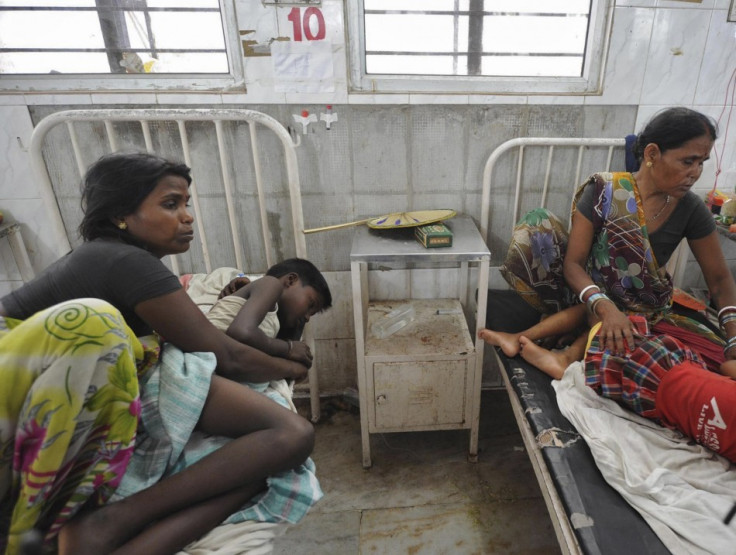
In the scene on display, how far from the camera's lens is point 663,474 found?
978 mm

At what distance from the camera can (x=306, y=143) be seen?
1786 mm

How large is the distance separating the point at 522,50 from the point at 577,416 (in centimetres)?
151

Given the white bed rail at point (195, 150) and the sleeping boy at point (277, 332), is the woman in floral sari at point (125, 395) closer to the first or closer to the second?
the sleeping boy at point (277, 332)

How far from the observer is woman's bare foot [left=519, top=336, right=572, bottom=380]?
141 centimetres

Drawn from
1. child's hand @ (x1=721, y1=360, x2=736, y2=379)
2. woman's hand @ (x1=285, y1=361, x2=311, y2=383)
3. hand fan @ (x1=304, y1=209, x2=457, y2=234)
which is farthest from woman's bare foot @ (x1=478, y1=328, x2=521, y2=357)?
woman's hand @ (x1=285, y1=361, x2=311, y2=383)

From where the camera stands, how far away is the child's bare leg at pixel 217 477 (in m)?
0.75

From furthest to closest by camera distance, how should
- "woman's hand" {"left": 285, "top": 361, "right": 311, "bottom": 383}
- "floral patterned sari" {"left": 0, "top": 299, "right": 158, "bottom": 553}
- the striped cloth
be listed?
"woman's hand" {"left": 285, "top": 361, "right": 311, "bottom": 383} < the striped cloth < "floral patterned sari" {"left": 0, "top": 299, "right": 158, "bottom": 553}

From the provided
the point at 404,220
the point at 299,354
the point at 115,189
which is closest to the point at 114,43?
the point at 115,189

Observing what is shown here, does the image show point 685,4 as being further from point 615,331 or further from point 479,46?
point 615,331

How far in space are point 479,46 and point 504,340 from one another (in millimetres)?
1243

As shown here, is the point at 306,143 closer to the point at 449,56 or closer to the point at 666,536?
Result: the point at 449,56

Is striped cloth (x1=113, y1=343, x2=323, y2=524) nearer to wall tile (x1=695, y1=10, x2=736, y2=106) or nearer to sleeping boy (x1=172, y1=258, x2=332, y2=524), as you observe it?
sleeping boy (x1=172, y1=258, x2=332, y2=524)

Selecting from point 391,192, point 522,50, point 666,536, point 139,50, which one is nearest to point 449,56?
point 522,50

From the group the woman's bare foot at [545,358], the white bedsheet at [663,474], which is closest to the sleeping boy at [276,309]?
the woman's bare foot at [545,358]
